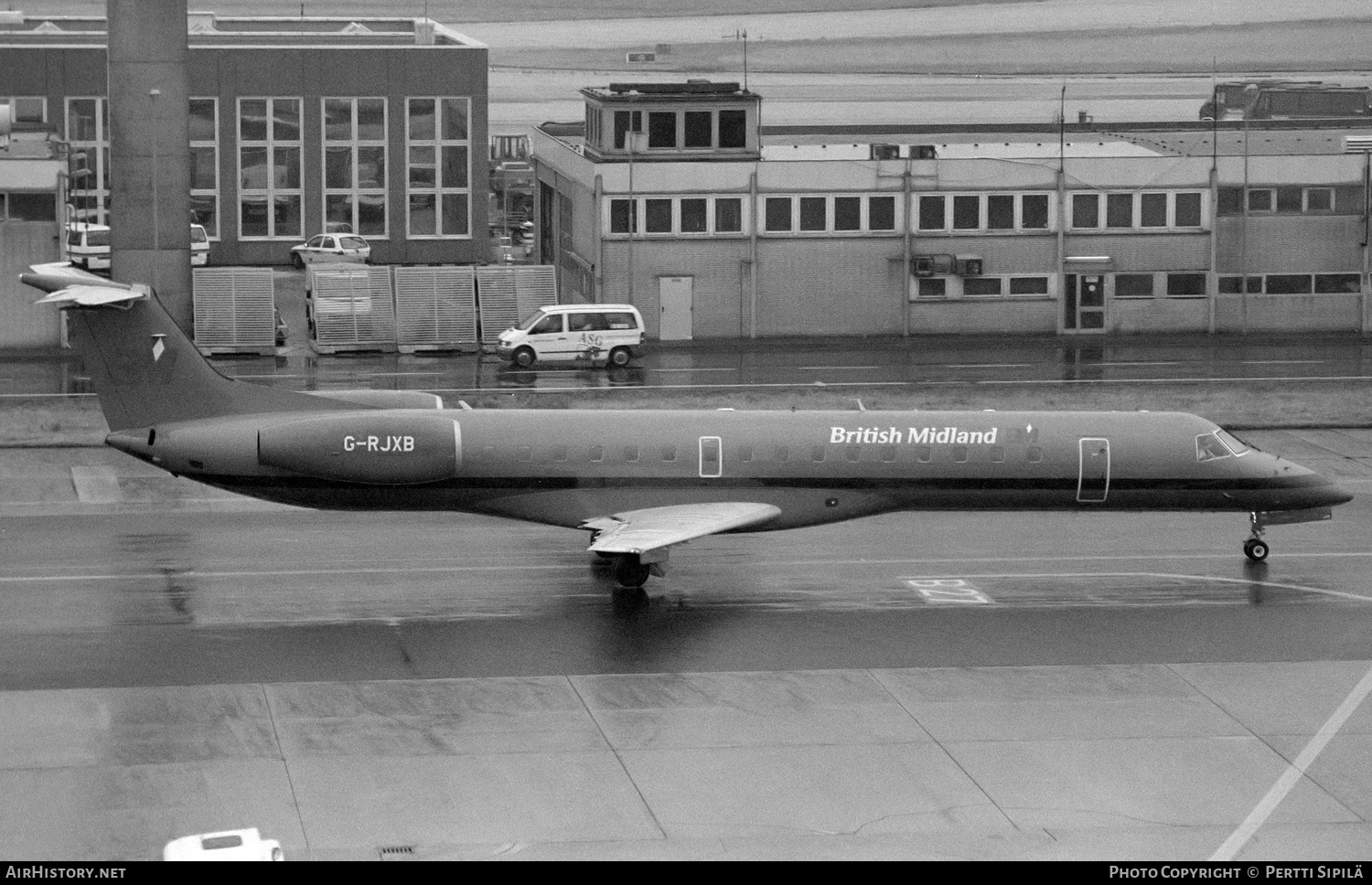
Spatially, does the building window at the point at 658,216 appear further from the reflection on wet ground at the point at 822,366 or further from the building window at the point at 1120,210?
the building window at the point at 1120,210

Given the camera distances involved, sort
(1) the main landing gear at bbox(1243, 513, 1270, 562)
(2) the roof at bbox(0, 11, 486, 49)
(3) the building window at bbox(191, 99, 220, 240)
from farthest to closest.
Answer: (2) the roof at bbox(0, 11, 486, 49) < (3) the building window at bbox(191, 99, 220, 240) < (1) the main landing gear at bbox(1243, 513, 1270, 562)

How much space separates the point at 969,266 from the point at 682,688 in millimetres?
43500

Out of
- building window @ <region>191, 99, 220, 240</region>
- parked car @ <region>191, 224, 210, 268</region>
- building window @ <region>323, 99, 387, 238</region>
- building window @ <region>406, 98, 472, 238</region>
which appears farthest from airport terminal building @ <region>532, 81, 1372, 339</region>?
building window @ <region>191, 99, 220, 240</region>

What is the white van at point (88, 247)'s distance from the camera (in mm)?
70938

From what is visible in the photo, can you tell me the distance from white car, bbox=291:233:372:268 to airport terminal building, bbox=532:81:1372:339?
47.8 feet

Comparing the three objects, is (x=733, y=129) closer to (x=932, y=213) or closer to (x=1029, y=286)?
(x=932, y=213)

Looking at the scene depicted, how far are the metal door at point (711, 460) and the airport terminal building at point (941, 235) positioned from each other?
33709 millimetres

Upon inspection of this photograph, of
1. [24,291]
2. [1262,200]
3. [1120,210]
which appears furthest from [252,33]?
[1262,200]

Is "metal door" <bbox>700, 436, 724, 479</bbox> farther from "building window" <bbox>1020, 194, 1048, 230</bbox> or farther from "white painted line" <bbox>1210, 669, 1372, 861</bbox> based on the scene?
"building window" <bbox>1020, 194, 1048, 230</bbox>

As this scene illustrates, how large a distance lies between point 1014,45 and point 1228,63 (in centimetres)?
1629

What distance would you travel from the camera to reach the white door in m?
68.8

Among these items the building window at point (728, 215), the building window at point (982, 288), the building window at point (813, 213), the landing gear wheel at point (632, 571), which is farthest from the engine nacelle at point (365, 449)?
the building window at point (982, 288)

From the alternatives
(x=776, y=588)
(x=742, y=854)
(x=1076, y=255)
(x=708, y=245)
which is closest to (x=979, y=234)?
(x=1076, y=255)

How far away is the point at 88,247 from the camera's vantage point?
73875 mm
